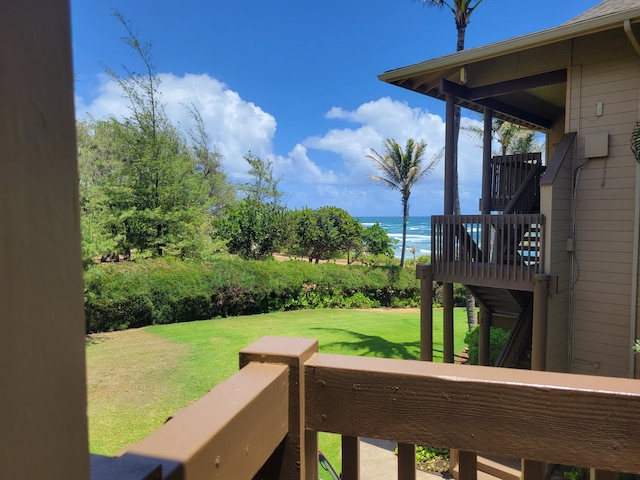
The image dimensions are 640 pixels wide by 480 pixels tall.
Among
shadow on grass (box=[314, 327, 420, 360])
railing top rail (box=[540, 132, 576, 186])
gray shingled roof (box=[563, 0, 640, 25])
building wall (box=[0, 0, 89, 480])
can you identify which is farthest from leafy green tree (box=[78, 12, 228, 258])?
building wall (box=[0, 0, 89, 480])

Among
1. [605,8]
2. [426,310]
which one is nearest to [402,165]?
[605,8]

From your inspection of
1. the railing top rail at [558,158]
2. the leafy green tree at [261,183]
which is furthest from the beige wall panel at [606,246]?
the leafy green tree at [261,183]

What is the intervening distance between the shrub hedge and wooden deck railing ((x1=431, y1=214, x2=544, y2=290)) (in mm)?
7625

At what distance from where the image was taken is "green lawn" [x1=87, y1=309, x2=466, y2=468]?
650cm

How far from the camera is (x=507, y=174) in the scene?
A: 295 inches

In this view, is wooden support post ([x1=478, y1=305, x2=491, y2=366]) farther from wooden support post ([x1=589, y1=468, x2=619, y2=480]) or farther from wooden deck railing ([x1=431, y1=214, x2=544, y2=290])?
wooden support post ([x1=589, y1=468, x2=619, y2=480])

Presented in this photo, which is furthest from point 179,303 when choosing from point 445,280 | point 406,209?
point 406,209

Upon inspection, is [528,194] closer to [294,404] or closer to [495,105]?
[495,105]

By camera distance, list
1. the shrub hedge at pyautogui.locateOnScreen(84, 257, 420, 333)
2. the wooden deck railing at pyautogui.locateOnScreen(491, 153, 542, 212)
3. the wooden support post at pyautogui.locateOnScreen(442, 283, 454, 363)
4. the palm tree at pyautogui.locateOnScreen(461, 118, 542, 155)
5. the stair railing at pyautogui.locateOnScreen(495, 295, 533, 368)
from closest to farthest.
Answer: the stair railing at pyautogui.locateOnScreen(495, 295, 533, 368) < the wooden support post at pyautogui.locateOnScreen(442, 283, 454, 363) < the wooden deck railing at pyautogui.locateOnScreen(491, 153, 542, 212) < the shrub hedge at pyautogui.locateOnScreen(84, 257, 420, 333) < the palm tree at pyautogui.locateOnScreen(461, 118, 542, 155)

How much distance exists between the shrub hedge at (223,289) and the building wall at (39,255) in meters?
10.3

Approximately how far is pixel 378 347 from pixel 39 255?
10.3 meters

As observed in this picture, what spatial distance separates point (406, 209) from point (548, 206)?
63.9ft

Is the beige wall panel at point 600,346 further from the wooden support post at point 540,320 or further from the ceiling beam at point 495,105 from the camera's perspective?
the ceiling beam at point 495,105

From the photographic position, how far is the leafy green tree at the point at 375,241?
79.6 ft
